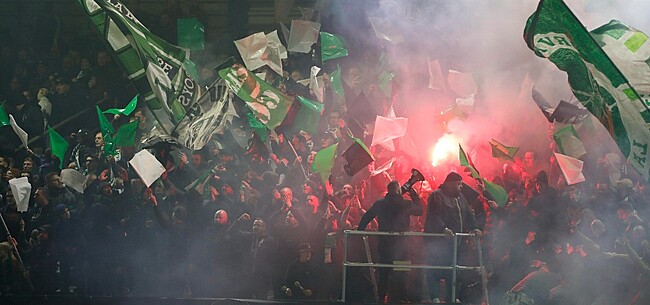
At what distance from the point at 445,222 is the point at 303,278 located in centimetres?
150

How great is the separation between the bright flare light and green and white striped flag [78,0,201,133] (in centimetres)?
290

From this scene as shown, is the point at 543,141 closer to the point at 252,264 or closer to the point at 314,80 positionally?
the point at 314,80

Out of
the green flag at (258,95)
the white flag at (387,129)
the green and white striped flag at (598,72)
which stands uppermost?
the green and white striped flag at (598,72)

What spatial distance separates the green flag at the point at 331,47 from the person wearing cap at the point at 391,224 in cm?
255

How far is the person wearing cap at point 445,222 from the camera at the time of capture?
9969 mm

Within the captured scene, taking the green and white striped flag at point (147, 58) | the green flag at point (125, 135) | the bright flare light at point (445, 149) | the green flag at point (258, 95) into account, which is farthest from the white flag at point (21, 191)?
the bright flare light at point (445, 149)

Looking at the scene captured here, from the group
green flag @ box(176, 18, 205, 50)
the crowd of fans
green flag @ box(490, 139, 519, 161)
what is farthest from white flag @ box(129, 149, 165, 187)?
green flag @ box(490, 139, 519, 161)

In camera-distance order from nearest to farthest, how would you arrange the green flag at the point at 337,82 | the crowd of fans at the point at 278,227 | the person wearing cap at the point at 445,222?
the person wearing cap at the point at 445,222 < the crowd of fans at the point at 278,227 < the green flag at the point at 337,82

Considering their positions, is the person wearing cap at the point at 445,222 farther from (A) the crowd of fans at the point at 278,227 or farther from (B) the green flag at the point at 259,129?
(B) the green flag at the point at 259,129

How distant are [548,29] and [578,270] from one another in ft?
12.6

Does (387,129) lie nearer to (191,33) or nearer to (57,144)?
(191,33)

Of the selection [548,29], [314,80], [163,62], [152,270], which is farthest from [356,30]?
[548,29]

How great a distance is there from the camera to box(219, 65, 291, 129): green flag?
10625 millimetres

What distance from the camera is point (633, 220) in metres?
10.3
